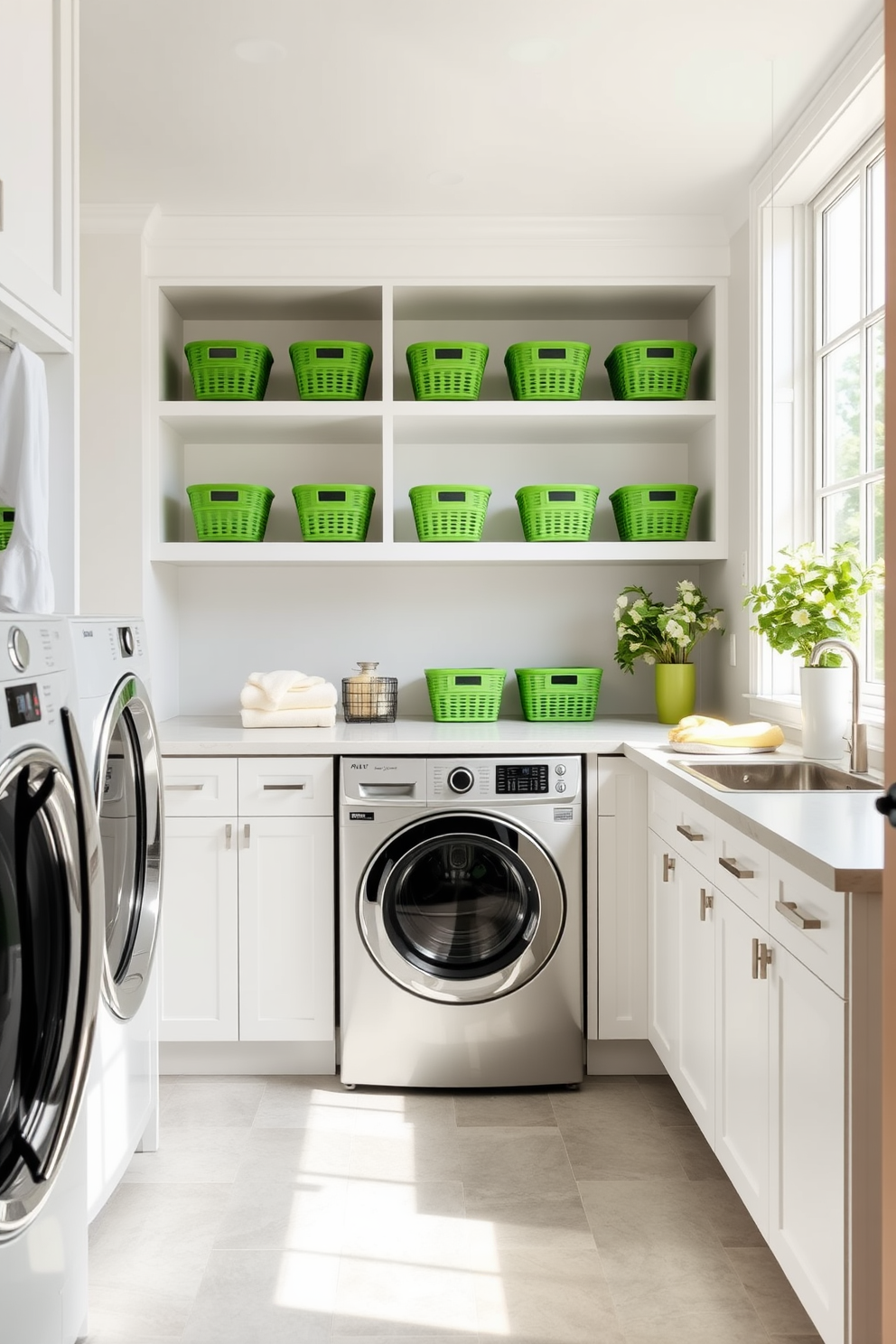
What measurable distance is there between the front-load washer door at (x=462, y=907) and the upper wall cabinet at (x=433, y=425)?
93cm

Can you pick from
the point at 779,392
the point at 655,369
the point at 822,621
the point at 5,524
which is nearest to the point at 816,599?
the point at 822,621

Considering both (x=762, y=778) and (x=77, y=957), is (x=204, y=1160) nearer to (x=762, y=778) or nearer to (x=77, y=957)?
(x=77, y=957)

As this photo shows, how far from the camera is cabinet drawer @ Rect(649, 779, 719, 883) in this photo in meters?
2.25

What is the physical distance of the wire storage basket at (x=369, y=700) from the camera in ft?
11.0

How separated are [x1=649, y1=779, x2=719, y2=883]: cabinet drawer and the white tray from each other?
0.11 m

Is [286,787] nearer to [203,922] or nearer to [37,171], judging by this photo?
[203,922]

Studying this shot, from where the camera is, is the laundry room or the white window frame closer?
the laundry room

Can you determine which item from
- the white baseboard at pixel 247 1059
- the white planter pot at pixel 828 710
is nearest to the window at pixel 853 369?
the white planter pot at pixel 828 710

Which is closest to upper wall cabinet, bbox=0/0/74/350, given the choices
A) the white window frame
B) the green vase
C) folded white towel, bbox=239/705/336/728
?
folded white towel, bbox=239/705/336/728

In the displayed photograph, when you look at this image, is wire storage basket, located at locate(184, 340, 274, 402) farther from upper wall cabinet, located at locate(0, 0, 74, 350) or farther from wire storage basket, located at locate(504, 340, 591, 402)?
upper wall cabinet, located at locate(0, 0, 74, 350)

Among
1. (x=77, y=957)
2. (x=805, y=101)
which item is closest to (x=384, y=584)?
(x=805, y=101)

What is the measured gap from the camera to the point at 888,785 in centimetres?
114

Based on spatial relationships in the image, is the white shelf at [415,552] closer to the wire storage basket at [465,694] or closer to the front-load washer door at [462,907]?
the wire storage basket at [465,694]

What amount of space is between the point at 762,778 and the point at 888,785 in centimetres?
142
